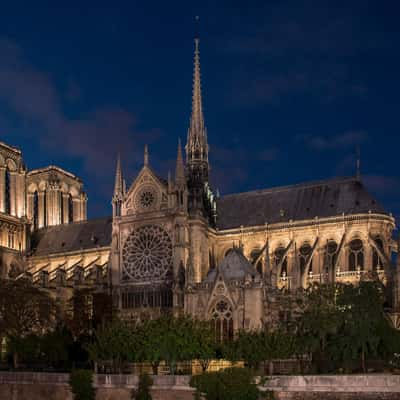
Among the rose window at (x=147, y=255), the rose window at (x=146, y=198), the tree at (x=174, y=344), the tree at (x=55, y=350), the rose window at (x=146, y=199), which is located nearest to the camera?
the tree at (x=174, y=344)

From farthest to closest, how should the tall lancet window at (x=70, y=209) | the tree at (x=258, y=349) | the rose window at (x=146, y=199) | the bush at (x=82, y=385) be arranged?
the tall lancet window at (x=70, y=209) → the rose window at (x=146, y=199) → the tree at (x=258, y=349) → the bush at (x=82, y=385)

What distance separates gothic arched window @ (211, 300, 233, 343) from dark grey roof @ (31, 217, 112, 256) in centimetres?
Result: 2427

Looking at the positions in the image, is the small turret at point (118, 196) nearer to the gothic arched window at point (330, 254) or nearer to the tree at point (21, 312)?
the tree at point (21, 312)

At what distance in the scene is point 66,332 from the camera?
47.3 m

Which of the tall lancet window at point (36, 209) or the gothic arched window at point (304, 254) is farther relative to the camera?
the tall lancet window at point (36, 209)

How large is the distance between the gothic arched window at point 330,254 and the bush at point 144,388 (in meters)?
23.6

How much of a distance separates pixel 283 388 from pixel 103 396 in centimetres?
922

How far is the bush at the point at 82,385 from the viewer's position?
34.4m

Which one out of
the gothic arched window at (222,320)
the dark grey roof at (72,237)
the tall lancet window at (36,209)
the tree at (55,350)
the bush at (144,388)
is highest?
the tall lancet window at (36,209)

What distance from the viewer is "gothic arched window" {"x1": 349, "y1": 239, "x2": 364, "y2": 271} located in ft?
183

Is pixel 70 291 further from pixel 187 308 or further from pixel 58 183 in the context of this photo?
pixel 58 183

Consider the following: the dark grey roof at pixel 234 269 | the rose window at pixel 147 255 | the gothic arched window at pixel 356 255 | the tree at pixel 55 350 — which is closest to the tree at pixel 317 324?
the dark grey roof at pixel 234 269

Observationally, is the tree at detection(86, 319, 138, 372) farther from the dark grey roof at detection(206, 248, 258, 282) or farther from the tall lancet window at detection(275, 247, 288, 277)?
the tall lancet window at detection(275, 247, 288, 277)

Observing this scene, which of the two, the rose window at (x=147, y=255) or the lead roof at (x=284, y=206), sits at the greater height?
the lead roof at (x=284, y=206)
